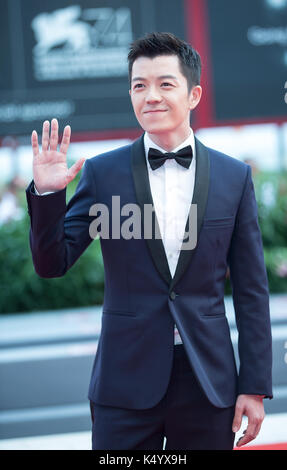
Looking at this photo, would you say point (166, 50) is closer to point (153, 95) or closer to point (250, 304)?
point (153, 95)

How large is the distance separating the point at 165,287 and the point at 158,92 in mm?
421

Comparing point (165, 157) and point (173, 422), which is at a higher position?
point (165, 157)

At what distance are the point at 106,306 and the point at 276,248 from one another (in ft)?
8.40

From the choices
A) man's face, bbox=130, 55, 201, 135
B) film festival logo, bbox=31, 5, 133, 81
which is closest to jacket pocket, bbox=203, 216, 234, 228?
man's face, bbox=130, 55, 201, 135

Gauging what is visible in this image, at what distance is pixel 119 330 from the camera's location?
1.35 metres

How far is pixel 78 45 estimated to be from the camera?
3592 millimetres

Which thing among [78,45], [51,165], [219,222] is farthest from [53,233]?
[78,45]

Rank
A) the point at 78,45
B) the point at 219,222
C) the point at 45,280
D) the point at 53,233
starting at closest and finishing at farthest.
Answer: the point at 53,233 < the point at 219,222 < the point at 45,280 < the point at 78,45

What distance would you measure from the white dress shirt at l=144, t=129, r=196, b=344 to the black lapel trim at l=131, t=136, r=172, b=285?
22mm

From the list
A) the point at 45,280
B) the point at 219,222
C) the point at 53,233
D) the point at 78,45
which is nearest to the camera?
the point at 53,233

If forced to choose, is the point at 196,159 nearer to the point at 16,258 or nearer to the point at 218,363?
the point at 218,363

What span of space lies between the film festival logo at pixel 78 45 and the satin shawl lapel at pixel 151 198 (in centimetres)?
230

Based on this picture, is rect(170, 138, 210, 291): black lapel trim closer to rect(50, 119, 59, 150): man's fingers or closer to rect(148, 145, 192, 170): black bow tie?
rect(148, 145, 192, 170): black bow tie
